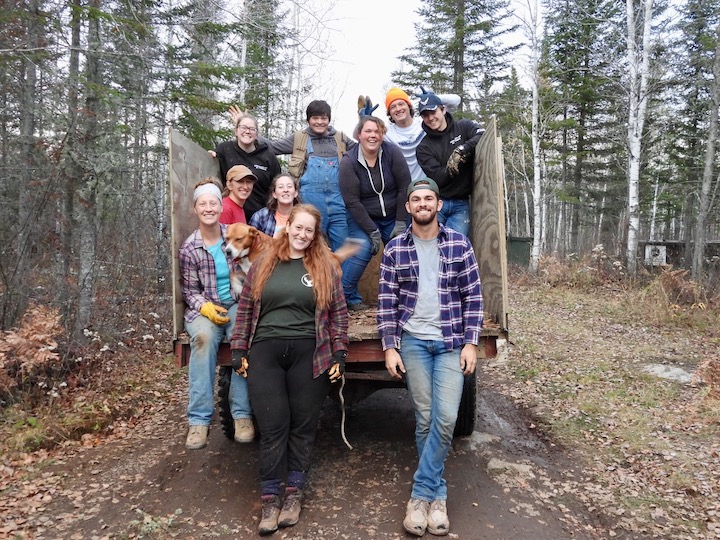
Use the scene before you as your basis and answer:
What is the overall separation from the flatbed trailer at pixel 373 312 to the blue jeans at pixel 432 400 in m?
0.37

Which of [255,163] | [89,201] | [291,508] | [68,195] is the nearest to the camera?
[291,508]

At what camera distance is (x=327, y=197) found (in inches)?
188

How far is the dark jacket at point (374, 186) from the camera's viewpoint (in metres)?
4.42

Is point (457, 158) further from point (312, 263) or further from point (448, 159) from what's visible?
point (312, 263)

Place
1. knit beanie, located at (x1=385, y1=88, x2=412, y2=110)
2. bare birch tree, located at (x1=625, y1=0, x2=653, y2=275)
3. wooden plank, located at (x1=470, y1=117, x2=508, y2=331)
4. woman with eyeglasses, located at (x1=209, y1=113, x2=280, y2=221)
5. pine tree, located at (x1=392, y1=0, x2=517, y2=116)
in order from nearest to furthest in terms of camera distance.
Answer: wooden plank, located at (x1=470, y1=117, x2=508, y2=331) → knit beanie, located at (x1=385, y1=88, x2=412, y2=110) → woman with eyeglasses, located at (x1=209, y1=113, x2=280, y2=221) → bare birch tree, located at (x1=625, y1=0, x2=653, y2=275) → pine tree, located at (x1=392, y1=0, x2=517, y2=116)

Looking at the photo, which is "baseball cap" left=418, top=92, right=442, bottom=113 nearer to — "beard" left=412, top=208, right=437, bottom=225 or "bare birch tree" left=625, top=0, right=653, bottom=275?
"beard" left=412, top=208, right=437, bottom=225

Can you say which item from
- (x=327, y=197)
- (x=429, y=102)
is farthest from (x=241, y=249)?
(x=429, y=102)

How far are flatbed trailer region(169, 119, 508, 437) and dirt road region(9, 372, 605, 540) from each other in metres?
0.45

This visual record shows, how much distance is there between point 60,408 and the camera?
5.06 meters

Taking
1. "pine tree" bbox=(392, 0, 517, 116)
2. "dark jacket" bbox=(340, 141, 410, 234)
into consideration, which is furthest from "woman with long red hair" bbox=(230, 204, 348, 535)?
"pine tree" bbox=(392, 0, 517, 116)

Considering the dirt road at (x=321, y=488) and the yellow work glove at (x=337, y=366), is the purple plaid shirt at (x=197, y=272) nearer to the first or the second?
the yellow work glove at (x=337, y=366)

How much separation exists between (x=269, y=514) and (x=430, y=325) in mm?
1527

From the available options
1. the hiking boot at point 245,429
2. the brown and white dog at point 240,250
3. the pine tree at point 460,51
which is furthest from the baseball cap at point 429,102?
the pine tree at point 460,51

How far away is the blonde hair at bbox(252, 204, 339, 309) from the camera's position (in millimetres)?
3367
